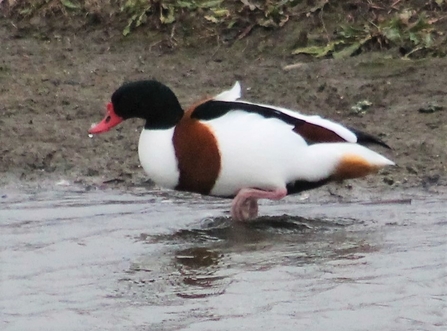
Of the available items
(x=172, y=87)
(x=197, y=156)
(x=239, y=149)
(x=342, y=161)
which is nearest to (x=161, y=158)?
(x=197, y=156)

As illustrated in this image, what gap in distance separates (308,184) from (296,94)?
188 centimetres

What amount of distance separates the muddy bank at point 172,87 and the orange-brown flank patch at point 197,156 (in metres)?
1.03

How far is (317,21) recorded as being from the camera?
8453mm

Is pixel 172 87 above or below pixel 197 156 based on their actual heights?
above

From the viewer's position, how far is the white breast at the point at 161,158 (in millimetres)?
5648

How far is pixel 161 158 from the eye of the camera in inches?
223

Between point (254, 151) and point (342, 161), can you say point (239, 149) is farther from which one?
Answer: point (342, 161)

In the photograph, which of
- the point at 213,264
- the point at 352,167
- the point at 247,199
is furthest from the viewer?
the point at 352,167

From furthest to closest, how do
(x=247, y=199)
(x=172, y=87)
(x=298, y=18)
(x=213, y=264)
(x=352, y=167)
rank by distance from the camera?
(x=298, y=18), (x=172, y=87), (x=352, y=167), (x=247, y=199), (x=213, y=264)

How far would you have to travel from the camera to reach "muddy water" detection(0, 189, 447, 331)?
161 inches

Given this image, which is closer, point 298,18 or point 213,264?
point 213,264

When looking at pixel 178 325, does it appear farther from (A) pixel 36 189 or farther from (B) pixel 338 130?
(A) pixel 36 189

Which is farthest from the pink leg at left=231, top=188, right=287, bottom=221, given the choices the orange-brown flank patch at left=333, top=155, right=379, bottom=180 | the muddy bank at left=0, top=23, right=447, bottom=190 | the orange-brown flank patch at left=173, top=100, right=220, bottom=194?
the muddy bank at left=0, top=23, right=447, bottom=190

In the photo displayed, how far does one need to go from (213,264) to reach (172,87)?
3.25 m
